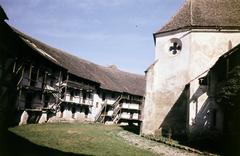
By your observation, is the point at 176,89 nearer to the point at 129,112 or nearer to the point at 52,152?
the point at 52,152

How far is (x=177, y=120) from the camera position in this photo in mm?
21344

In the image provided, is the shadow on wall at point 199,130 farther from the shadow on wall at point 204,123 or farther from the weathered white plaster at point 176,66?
the weathered white plaster at point 176,66

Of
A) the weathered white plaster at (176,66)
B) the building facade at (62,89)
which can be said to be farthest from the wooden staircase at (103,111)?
the weathered white plaster at (176,66)

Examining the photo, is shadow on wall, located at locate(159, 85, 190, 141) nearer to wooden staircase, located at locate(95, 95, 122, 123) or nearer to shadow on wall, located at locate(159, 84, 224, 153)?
shadow on wall, located at locate(159, 84, 224, 153)

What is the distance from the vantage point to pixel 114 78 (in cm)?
4728

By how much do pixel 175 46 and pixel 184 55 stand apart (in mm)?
1575

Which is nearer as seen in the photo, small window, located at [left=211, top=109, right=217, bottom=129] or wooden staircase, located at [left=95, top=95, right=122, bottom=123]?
small window, located at [left=211, top=109, right=217, bottom=129]

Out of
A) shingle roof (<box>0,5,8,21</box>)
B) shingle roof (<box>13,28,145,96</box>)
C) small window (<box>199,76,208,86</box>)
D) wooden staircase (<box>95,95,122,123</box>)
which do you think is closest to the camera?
shingle roof (<box>0,5,8,21</box>)

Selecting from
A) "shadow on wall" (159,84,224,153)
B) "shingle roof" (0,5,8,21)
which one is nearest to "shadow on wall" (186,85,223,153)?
"shadow on wall" (159,84,224,153)

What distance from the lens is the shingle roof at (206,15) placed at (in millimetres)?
21031

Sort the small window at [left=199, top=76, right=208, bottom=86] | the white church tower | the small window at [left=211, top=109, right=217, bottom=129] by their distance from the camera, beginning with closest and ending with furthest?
1. the small window at [left=211, top=109, right=217, bottom=129]
2. the small window at [left=199, top=76, right=208, bottom=86]
3. the white church tower

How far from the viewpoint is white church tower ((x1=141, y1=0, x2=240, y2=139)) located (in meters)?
20.8

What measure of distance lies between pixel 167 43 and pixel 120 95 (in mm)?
21861

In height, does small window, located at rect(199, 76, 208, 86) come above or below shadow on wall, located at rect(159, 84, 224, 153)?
above
